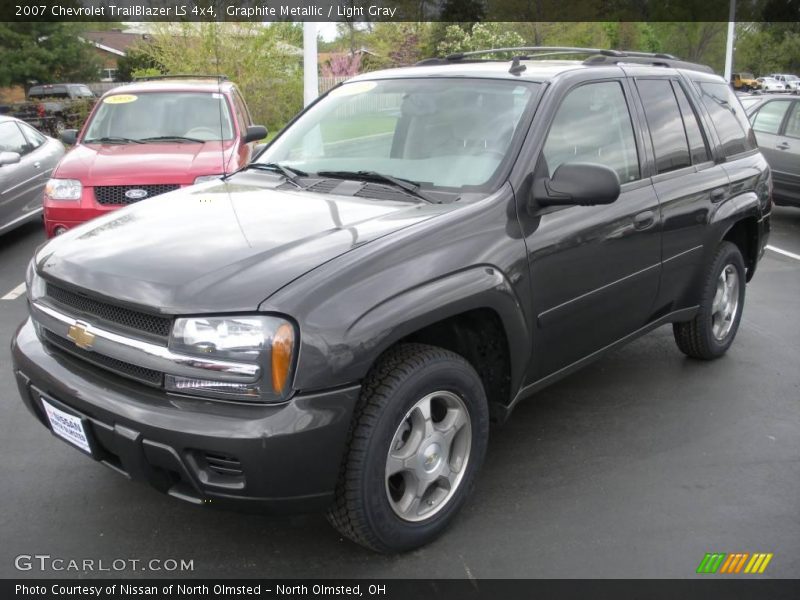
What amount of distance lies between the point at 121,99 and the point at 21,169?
148 cm

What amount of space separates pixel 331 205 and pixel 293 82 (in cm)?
2121

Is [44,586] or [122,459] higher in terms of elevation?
[122,459]

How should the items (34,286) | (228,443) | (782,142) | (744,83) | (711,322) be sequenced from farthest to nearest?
(744,83) < (782,142) < (711,322) < (34,286) < (228,443)

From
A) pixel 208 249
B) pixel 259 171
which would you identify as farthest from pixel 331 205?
pixel 259 171

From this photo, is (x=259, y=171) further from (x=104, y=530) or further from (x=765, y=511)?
(x=765, y=511)

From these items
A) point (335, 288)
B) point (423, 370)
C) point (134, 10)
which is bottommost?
point (423, 370)

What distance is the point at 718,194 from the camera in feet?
15.4

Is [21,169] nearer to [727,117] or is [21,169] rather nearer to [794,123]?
[727,117]

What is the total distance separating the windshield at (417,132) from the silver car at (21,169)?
209 inches

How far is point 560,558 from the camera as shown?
10.1 ft

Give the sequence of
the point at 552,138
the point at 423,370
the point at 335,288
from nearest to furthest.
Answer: the point at 335,288
the point at 423,370
the point at 552,138

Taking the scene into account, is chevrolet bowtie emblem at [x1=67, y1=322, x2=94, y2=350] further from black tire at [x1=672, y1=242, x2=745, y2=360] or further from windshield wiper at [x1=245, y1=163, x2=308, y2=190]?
black tire at [x1=672, y1=242, x2=745, y2=360]

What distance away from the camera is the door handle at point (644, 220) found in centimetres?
399

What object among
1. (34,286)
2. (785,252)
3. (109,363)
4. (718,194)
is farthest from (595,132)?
(785,252)
